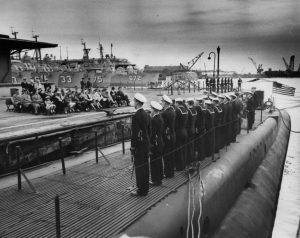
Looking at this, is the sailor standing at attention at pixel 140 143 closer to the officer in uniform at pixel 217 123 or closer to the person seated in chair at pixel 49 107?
the officer in uniform at pixel 217 123

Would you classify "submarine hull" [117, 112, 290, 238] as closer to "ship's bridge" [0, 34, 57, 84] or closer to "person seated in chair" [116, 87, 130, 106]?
"person seated in chair" [116, 87, 130, 106]

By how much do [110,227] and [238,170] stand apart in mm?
5230

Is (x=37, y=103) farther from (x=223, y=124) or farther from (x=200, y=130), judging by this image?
(x=200, y=130)

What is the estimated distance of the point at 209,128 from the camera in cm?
→ 918

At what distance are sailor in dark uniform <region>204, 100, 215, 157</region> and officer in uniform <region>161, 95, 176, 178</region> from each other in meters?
1.92

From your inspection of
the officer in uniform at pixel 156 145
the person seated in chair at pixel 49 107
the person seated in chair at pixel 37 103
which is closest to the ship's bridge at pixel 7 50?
the person seated in chair at pixel 37 103

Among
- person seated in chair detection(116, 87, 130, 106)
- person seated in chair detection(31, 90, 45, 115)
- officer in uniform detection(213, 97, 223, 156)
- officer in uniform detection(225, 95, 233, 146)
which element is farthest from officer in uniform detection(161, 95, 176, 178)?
person seated in chair detection(116, 87, 130, 106)

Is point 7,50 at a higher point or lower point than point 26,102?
higher

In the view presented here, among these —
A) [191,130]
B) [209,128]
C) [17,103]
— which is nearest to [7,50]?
[17,103]

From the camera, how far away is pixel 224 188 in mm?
7855

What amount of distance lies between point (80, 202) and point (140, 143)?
158 cm

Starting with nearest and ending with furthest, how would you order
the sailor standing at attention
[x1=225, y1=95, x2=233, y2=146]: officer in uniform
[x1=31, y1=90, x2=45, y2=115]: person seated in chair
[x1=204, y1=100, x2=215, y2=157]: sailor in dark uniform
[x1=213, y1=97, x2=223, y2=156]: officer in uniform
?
the sailor standing at attention
[x1=204, y1=100, x2=215, y2=157]: sailor in dark uniform
[x1=213, y1=97, x2=223, y2=156]: officer in uniform
[x1=225, y1=95, x2=233, y2=146]: officer in uniform
[x1=31, y1=90, x2=45, y2=115]: person seated in chair

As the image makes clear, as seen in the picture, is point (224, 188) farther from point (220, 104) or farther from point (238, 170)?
point (220, 104)

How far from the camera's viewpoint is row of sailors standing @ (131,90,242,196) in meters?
6.27
